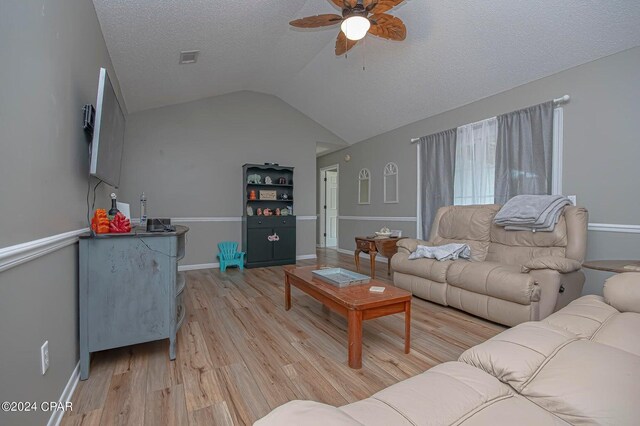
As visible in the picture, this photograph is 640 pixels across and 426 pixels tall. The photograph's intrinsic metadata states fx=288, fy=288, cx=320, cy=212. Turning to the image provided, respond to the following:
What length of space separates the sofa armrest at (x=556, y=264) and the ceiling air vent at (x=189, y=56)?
387 centimetres

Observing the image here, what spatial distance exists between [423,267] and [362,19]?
92.6 inches

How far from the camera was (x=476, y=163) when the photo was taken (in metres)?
3.80

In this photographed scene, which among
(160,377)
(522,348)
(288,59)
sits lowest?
(160,377)

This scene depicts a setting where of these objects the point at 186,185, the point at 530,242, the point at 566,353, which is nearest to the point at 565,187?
the point at 530,242

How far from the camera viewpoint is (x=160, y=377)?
1767mm

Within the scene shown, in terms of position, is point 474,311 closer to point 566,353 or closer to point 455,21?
point 566,353

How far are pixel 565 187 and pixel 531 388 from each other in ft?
9.94

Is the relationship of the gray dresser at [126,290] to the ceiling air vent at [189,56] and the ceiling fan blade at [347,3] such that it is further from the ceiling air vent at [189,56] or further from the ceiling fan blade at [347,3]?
the ceiling air vent at [189,56]

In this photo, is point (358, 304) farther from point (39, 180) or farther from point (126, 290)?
point (39, 180)

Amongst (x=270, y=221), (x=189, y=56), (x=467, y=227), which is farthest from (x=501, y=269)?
(x=189, y=56)

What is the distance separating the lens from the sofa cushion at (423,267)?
9.48ft

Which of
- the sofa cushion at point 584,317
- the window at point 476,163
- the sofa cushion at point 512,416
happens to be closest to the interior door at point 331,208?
the window at point 476,163

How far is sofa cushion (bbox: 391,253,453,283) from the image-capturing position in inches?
114

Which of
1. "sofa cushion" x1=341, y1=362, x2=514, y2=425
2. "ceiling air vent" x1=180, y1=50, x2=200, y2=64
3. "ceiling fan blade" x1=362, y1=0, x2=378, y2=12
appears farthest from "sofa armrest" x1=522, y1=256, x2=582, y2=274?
"ceiling air vent" x1=180, y1=50, x2=200, y2=64
